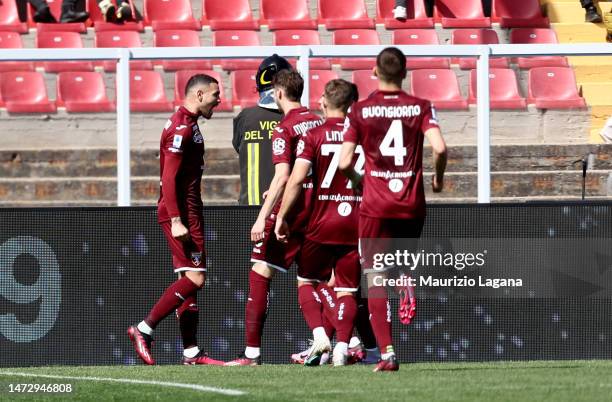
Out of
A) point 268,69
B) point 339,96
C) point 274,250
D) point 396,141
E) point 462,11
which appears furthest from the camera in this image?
point 462,11

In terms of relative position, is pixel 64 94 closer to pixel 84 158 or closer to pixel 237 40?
pixel 84 158

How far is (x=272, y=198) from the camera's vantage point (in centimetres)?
888

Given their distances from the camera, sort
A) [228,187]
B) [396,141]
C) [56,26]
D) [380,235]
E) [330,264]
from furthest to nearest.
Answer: [56,26] → [228,187] → [330,264] → [380,235] → [396,141]

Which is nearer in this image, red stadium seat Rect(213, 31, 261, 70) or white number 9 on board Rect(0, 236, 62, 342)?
white number 9 on board Rect(0, 236, 62, 342)

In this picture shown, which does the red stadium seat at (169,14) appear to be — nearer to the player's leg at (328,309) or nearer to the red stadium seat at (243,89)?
the red stadium seat at (243,89)

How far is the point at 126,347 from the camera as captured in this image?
1030cm

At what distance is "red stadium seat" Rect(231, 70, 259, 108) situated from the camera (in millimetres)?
10609

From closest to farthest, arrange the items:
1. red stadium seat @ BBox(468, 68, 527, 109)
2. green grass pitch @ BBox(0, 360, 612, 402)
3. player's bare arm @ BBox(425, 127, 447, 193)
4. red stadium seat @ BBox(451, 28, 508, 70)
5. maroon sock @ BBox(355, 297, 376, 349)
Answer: green grass pitch @ BBox(0, 360, 612, 402) → player's bare arm @ BBox(425, 127, 447, 193) → maroon sock @ BBox(355, 297, 376, 349) → red stadium seat @ BBox(468, 68, 527, 109) → red stadium seat @ BBox(451, 28, 508, 70)

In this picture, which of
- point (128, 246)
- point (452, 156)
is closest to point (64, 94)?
point (128, 246)

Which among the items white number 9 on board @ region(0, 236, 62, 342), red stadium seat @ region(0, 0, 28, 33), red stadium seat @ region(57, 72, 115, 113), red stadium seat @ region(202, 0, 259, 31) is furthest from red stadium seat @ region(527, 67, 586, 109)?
red stadium seat @ region(0, 0, 28, 33)

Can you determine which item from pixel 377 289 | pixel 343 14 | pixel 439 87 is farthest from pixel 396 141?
pixel 343 14

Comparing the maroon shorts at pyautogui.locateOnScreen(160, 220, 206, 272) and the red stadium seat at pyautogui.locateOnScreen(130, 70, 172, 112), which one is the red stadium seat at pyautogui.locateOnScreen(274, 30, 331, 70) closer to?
the red stadium seat at pyautogui.locateOnScreen(130, 70, 172, 112)

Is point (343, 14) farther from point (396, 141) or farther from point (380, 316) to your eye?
point (380, 316)

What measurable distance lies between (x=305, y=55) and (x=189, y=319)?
2.11 metres
